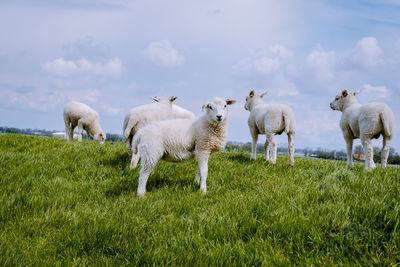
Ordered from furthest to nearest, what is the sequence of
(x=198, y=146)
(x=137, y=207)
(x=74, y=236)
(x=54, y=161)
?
(x=54, y=161), (x=198, y=146), (x=137, y=207), (x=74, y=236)

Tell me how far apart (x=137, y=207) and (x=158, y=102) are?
12.1ft

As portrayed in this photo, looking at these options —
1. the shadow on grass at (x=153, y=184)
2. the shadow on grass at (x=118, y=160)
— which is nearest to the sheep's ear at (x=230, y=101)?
the shadow on grass at (x=153, y=184)

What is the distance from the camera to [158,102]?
7.38 metres

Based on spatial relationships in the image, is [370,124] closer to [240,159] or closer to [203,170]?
[240,159]

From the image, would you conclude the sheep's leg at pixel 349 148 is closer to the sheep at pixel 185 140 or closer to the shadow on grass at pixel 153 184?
the sheep at pixel 185 140

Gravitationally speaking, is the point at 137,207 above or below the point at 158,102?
below

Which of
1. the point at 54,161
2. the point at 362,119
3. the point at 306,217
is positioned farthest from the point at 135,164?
the point at 362,119

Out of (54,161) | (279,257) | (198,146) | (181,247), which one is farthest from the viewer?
(54,161)

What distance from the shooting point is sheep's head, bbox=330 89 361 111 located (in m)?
8.85

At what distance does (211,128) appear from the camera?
208 inches

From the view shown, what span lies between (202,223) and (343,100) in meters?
7.50

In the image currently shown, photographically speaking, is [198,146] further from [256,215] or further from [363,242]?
[363,242]

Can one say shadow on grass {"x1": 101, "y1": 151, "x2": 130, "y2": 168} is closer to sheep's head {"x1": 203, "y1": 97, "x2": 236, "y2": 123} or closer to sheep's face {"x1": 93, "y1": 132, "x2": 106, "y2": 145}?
sheep's head {"x1": 203, "y1": 97, "x2": 236, "y2": 123}

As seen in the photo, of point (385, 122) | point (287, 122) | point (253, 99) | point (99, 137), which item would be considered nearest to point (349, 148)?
point (385, 122)
